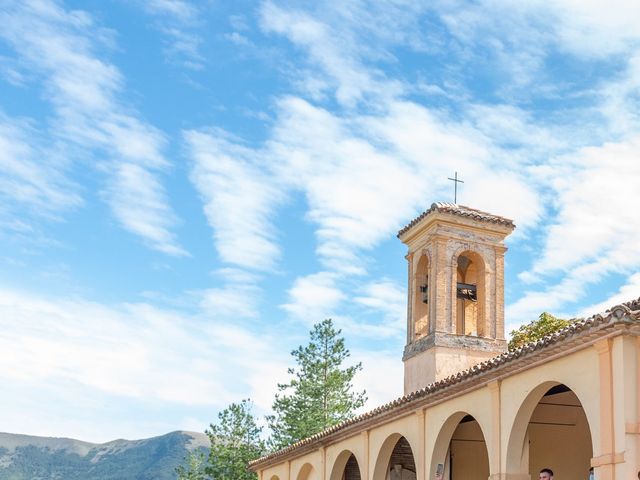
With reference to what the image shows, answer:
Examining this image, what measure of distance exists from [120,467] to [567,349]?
18248 cm

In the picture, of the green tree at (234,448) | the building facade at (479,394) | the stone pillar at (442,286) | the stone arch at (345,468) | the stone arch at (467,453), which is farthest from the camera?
the green tree at (234,448)

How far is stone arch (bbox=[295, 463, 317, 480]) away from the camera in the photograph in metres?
26.0

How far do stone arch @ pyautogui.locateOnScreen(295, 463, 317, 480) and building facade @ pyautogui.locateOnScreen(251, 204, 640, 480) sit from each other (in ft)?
0.14

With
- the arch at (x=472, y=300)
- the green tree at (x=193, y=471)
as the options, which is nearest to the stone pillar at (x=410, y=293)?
the arch at (x=472, y=300)

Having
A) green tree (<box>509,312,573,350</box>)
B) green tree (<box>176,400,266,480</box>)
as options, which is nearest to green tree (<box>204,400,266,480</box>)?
green tree (<box>176,400,266,480</box>)

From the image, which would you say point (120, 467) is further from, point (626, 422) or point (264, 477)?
point (626, 422)

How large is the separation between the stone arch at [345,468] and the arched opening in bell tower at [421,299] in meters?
3.82

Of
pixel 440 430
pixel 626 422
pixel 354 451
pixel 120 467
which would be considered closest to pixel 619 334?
pixel 626 422

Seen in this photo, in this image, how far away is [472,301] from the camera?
2658 cm

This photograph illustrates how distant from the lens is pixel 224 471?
47.2 m

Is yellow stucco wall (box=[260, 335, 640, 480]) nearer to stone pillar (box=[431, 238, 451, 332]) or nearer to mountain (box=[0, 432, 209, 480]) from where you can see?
stone pillar (box=[431, 238, 451, 332])

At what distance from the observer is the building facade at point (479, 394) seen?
1323 cm

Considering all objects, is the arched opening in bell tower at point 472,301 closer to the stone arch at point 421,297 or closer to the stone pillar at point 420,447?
the stone arch at point 421,297

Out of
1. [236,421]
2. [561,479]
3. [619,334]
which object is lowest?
[561,479]
